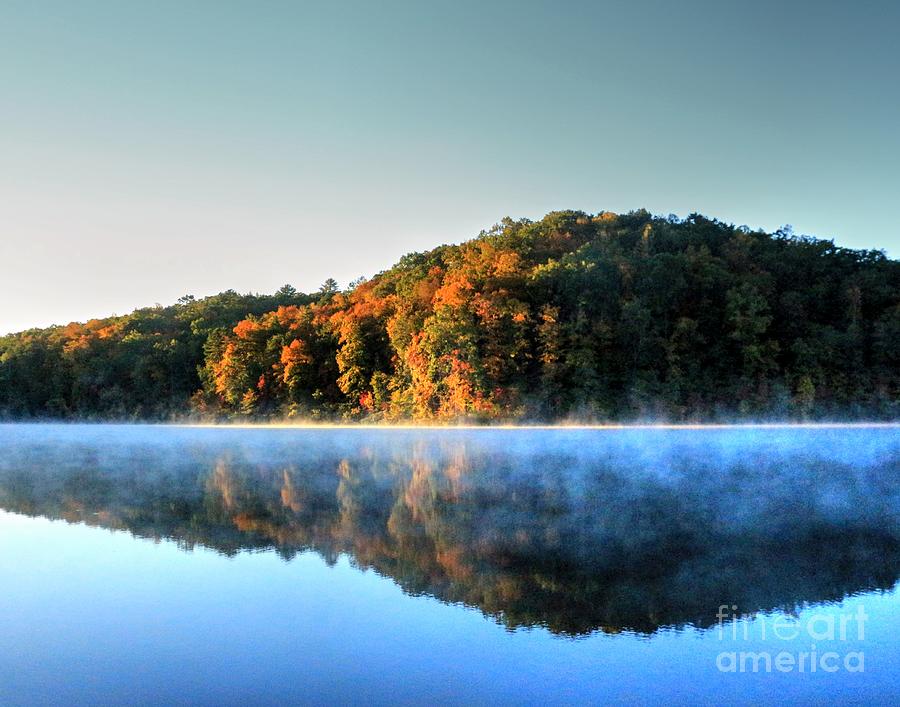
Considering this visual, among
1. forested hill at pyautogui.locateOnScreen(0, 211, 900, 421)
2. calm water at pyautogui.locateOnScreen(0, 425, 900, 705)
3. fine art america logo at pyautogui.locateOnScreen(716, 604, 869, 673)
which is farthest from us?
forested hill at pyautogui.locateOnScreen(0, 211, 900, 421)

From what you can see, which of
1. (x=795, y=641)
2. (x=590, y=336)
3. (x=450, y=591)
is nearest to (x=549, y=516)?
(x=450, y=591)

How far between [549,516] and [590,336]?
29.0 m

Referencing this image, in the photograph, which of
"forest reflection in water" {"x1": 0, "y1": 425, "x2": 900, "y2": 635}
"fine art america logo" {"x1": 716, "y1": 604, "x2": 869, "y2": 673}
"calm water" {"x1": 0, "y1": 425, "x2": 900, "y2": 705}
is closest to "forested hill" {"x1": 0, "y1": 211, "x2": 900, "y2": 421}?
"forest reflection in water" {"x1": 0, "y1": 425, "x2": 900, "y2": 635}

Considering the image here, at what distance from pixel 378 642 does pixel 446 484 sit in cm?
964

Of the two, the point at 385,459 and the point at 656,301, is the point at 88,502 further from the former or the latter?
the point at 656,301

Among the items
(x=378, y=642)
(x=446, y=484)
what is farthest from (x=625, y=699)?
(x=446, y=484)

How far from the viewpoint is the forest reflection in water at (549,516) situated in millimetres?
7656

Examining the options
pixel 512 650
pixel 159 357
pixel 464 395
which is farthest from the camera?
pixel 159 357

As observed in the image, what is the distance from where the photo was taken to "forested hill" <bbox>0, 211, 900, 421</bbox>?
128 ft

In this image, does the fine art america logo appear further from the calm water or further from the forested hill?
the forested hill

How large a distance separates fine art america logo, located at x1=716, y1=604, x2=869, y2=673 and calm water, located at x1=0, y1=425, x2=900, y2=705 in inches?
1.0

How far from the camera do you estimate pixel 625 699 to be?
5062mm

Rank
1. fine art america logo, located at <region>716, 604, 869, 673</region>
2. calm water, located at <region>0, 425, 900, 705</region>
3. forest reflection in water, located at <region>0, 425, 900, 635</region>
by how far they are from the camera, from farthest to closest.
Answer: forest reflection in water, located at <region>0, 425, 900, 635</region> < fine art america logo, located at <region>716, 604, 869, 673</region> < calm water, located at <region>0, 425, 900, 705</region>

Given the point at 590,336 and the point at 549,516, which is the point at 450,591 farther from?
the point at 590,336
